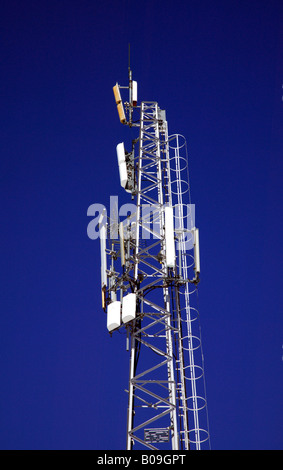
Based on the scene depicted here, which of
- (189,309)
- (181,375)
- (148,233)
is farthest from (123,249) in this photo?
(181,375)

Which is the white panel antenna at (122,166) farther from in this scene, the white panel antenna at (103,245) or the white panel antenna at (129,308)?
the white panel antenna at (129,308)

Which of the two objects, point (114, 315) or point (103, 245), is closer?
point (114, 315)

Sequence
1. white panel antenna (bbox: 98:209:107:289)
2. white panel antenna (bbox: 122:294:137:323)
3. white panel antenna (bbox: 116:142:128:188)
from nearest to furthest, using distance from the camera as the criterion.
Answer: white panel antenna (bbox: 122:294:137:323) < white panel antenna (bbox: 98:209:107:289) < white panel antenna (bbox: 116:142:128:188)

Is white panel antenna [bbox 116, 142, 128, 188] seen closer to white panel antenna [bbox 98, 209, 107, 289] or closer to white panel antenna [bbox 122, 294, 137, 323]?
white panel antenna [bbox 98, 209, 107, 289]

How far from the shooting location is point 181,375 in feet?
56.0

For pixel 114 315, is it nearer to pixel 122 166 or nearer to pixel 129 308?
pixel 129 308

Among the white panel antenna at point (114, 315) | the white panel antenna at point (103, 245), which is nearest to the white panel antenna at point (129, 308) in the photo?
the white panel antenna at point (114, 315)

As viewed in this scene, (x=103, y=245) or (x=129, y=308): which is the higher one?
(x=103, y=245)

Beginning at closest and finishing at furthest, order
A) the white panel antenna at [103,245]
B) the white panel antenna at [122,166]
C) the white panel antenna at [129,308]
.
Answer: the white panel antenna at [129,308], the white panel antenna at [103,245], the white panel antenna at [122,166]

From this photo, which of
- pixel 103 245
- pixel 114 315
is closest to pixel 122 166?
pixel 103 245

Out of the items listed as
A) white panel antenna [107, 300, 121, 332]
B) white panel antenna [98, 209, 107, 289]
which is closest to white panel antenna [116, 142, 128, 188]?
white panel antenna [98, 209, 107, 289]

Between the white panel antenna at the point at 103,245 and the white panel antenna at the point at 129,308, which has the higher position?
the white panel antenna at the point at 103,245

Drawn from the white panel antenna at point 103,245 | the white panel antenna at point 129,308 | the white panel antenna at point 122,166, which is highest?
the white panel antenna at point 122,166
